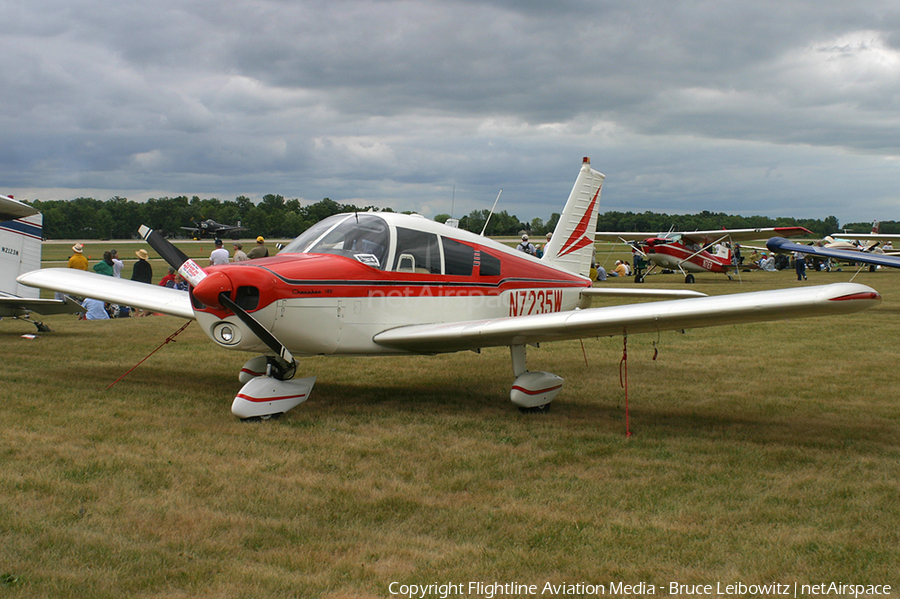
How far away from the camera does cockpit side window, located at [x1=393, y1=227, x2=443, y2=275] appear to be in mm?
6602

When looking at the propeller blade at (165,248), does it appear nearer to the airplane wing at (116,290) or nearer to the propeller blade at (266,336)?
the airplane wing at (116,290)

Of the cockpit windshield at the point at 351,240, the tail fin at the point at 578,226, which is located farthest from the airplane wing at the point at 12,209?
the tail fin at the point at 578,226

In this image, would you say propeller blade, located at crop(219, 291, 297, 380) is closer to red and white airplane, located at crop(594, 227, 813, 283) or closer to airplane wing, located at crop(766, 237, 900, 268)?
airplane wing, located at crop(766, 237, 900, 268)

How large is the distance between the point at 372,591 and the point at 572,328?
3.29m

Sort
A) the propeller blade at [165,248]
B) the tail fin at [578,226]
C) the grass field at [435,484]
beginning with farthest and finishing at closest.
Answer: the tail fin at [578,226]
the propeller blade at [165,248]
the grass field at [435,484]

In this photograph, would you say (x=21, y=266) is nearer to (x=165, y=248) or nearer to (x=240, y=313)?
(x=165, y=248)

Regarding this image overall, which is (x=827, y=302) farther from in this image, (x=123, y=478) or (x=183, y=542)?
(x=123, y=478)

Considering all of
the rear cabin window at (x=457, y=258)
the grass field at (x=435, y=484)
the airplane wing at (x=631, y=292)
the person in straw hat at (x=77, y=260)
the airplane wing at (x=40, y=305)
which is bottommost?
the grass field at (x=435, y=484)

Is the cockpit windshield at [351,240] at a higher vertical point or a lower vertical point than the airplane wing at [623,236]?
lower

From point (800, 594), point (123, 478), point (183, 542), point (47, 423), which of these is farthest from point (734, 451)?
point (47, 423)

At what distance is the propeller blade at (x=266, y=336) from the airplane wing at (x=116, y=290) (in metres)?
1.82

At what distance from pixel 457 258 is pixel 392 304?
1.00m

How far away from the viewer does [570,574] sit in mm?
3189

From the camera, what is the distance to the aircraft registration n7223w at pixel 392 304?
17.5 ft
